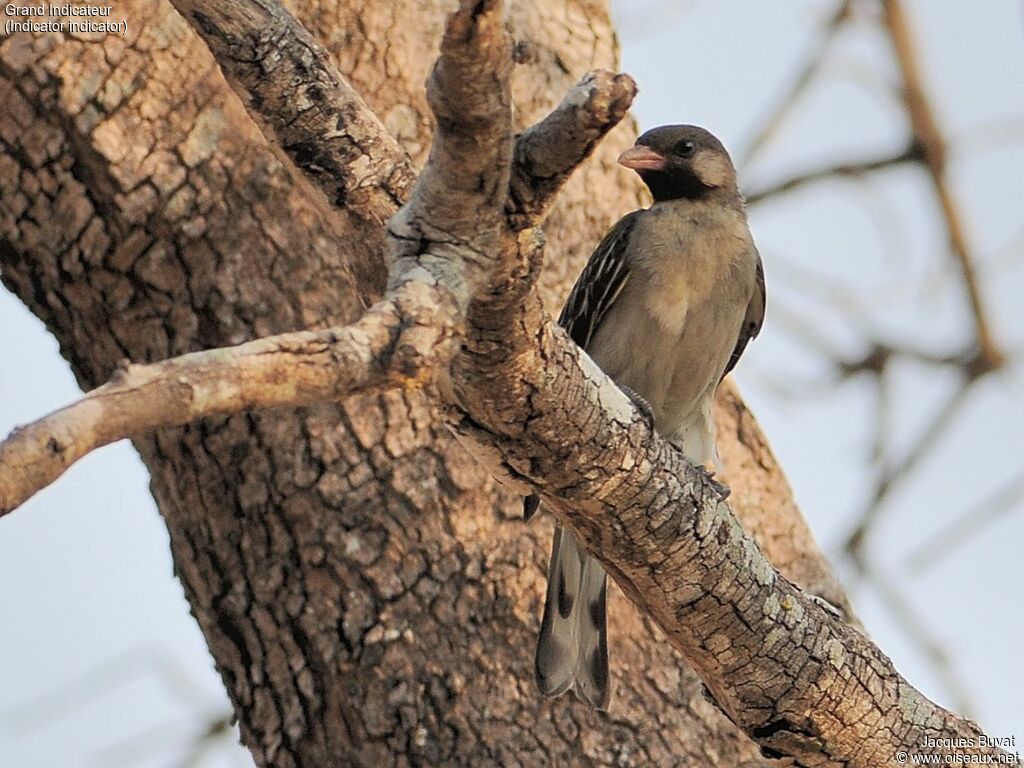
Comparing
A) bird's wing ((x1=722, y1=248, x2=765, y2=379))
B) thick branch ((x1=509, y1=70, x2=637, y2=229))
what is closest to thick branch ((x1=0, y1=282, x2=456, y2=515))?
thick branch ((x1=509, y1=70, x2=637, y2=229))

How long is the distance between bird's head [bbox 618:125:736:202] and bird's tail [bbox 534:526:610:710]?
129cm

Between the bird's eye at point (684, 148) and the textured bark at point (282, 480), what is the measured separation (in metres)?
0.94

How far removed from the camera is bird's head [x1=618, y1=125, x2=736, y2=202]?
4.82 meters

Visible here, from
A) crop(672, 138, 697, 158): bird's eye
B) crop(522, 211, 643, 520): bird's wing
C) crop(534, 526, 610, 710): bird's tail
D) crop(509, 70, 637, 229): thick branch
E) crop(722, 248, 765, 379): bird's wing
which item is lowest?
crop(534, 526, 610, 710): bird's tail

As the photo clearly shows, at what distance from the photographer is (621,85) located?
235 cm

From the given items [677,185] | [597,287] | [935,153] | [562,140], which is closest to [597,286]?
[597,287]

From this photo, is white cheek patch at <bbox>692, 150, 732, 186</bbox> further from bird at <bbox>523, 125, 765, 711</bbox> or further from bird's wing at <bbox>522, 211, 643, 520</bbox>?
bird's wing at <bbox>522, 211, 643, 520</bbox>

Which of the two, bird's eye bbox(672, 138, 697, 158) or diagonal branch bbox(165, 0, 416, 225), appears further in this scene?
bird's eye bbox(672, 138, 697, 158)

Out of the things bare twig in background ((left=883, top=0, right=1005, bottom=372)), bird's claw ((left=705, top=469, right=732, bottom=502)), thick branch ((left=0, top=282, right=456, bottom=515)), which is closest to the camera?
thick branch ((left=0, top=282, right=456, bottom=515))

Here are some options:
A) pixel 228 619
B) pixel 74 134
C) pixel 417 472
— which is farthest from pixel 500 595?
pixel 74 134

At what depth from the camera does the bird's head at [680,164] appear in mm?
4824

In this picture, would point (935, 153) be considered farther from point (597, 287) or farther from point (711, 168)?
point (597, 287)

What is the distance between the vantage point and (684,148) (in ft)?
16.2

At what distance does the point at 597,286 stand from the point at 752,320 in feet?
2.17
